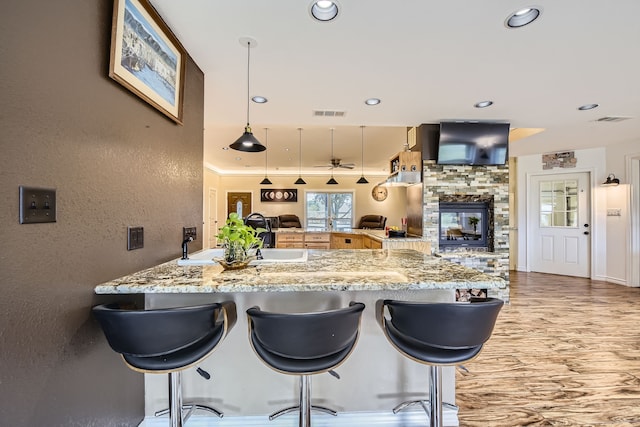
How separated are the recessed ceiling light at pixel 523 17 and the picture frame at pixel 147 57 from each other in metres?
2.05

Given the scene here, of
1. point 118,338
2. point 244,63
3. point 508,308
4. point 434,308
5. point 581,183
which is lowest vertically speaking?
point 508,308

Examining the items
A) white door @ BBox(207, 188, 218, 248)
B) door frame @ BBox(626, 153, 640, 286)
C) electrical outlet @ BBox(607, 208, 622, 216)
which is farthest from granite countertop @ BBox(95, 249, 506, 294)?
white door @ BBox(207, 188, 218, 248)

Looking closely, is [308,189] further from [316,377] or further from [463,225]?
[316,377]

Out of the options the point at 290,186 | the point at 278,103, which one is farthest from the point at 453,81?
the point at 290,186

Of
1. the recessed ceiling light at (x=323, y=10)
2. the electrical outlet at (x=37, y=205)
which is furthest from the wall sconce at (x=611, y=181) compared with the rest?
the electrical outlet at (x=37, y=205)

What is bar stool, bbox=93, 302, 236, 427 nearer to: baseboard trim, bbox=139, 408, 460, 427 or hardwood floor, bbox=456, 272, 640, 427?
baseboard trim, bbox=139, 408, 460, 427

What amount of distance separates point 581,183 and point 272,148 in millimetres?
6051

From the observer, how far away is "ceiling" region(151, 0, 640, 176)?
173cm

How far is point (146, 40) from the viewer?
1.54 m

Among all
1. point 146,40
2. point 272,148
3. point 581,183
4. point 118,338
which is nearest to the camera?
point 118,338

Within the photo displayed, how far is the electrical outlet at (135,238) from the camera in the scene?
1459 millimetres

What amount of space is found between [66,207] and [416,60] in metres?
2.36

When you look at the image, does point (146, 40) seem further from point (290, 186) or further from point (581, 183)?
point (290, 186)

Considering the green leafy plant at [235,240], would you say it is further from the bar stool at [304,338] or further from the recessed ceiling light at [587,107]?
the recessed ceiling light at [587,107]
